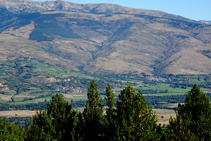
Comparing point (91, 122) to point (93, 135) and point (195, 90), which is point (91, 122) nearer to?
point (93, 135)

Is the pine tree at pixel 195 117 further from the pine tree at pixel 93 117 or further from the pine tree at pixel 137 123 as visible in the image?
the pine tree at pixel 93 117

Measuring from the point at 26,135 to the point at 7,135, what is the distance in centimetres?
497

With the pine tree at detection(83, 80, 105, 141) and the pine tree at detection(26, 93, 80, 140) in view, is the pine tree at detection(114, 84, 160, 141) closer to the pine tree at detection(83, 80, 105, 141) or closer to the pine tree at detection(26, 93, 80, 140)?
the pine tree at detection(83, 80, 105, 141)

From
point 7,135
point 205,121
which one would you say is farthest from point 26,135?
point 205,121

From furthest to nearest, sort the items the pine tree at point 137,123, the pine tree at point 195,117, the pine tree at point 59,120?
the pine tree at point 59,120 < the pine tree at point 195,117 < the pine tree at point 137,123

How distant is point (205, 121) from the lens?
70750mm

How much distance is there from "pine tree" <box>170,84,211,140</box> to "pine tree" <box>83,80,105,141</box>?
18.7 meters

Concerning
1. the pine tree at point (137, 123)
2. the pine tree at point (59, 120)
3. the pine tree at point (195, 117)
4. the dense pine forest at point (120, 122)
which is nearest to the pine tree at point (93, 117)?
the dense pine forest at point (120, 122)

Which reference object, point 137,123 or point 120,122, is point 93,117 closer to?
point 120,122

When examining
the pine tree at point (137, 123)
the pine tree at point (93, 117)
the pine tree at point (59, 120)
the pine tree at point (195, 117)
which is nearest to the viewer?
the pine tree at point (137, 123)

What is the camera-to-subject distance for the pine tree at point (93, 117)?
79.3 meters

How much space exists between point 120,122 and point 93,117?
29.3 m

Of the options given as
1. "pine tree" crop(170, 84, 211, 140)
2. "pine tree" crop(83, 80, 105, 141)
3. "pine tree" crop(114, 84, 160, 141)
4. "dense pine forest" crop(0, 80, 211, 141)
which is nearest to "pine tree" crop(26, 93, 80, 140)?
"dense pine forest" crop(0, 80, 211, 141)

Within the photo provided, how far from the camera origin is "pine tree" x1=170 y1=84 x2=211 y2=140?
58031 millimetres
